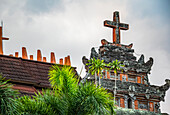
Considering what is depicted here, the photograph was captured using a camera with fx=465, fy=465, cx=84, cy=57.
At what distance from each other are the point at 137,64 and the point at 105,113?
67.5 feet

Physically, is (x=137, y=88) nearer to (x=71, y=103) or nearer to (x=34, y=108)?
(x=71, y=103)

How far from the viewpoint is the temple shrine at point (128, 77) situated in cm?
3791

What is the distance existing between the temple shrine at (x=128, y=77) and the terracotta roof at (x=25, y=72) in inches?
261

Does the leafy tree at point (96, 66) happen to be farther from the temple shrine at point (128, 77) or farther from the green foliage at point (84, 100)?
the green foliage at point (84, 100)

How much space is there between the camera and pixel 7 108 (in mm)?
17953

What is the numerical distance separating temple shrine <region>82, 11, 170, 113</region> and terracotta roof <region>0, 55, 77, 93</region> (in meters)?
6.62

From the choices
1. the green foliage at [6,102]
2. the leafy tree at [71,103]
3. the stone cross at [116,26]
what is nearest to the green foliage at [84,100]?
the leafy tree at [71,103]

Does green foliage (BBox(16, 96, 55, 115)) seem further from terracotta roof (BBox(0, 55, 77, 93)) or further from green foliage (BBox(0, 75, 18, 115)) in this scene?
terracotta roof (BBox(0, 55, 77, 93))

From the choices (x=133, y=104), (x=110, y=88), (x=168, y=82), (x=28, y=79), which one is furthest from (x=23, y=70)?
(x=168, y=82)

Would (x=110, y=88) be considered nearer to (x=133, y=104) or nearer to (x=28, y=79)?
(x=133, y=104)

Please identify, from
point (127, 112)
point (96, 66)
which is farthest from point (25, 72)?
point (127, 112)

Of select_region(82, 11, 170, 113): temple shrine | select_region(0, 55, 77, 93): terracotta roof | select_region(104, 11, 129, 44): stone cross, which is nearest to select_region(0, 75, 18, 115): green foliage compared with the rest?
select_region(0, 55, 77, 93): terracotta roof

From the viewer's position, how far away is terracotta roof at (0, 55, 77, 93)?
29.2 m

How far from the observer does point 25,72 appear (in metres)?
31.0
